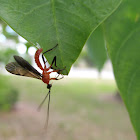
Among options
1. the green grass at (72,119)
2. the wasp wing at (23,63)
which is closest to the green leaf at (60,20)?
the wasp wing at (23,63)

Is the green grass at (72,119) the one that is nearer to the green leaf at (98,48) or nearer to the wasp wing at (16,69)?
the green leaf at (98,48)

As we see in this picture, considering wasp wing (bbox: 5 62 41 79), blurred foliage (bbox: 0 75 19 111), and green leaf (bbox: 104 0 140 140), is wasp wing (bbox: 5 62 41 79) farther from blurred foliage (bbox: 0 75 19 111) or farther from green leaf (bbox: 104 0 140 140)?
blurred foliage (bbox: 0 75 19 111)

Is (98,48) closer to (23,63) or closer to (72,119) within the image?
(23,63)

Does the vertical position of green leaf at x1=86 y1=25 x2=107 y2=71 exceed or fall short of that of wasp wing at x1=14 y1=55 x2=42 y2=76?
it exceeds it

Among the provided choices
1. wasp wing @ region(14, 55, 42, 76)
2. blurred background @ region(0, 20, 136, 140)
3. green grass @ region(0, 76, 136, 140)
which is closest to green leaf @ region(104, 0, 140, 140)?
wasp wing @ region(14, 55, 42, 76)

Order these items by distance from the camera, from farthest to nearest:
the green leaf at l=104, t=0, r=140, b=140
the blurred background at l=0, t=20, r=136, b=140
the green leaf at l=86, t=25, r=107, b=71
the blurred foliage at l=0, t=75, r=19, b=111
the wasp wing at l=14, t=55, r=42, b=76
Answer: the blurred foliage at l=0, t=75, r=19, b=111
the blurred background at l=0, t=20, r=136, b=140
the green leaf at l=86, t=25, r=107, b=71
the wasp wing at l=14, t=55, r=42, b=76
the green leaf at l=104, t=0, r=140, b=140
